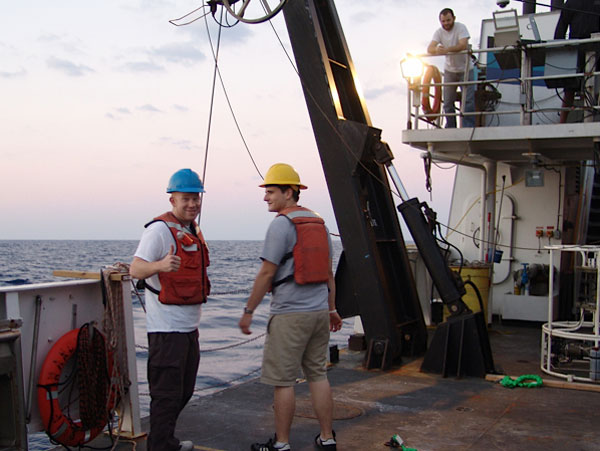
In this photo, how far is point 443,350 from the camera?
24.0 ft

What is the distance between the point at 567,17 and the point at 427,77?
6.59 feet

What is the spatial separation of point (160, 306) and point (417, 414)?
2.64 meters

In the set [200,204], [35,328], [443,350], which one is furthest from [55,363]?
[443,350]

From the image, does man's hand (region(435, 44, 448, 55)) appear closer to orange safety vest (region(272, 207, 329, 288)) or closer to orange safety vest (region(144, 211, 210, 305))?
orange safety vest (region(272, 207, 329, 288))

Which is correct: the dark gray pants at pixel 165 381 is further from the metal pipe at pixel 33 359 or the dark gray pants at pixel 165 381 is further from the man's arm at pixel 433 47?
the man's arm at pixel 433 47

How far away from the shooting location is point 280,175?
15.4 feet

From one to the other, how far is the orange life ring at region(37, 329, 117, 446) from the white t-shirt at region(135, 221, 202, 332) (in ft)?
2.35

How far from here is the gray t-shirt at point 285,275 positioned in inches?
179

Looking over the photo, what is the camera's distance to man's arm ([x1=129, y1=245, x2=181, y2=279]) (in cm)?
417

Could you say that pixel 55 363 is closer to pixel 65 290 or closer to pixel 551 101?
pixel 65 290

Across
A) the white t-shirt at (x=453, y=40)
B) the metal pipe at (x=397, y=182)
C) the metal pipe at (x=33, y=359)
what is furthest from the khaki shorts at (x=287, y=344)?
the white t-shirt at (x=453, y=40)

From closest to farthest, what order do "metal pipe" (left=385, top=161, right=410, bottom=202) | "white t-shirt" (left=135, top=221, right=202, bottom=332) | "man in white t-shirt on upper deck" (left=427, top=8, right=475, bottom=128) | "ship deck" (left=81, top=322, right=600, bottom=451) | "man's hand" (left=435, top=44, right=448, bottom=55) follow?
"white t-shirt" (left=135, top=221, right=202, bottom=332) < "ship deck" (left=81, top=322, right=600, bottom=451) < "metal pipe" (left=385, top=161, right=410, bottom=202) < "man's hand" (left=435, top=44, right=448, bottom=55) < "man in white t-shirt on upper deck" (left=427, top=8, right=475, bottom=128)

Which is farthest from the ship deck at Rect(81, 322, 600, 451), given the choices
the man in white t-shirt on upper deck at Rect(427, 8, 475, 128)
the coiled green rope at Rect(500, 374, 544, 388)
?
the man in white t-shirt on upper deck at Rect(427, 8, 475, 128)

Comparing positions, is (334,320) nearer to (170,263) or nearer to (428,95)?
(170,263)
